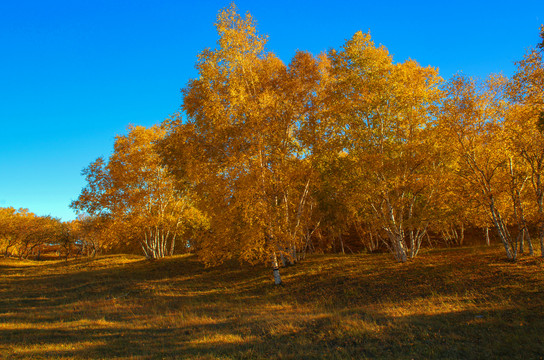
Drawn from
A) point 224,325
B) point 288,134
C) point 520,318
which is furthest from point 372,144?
point 224,325

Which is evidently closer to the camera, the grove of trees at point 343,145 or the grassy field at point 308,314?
the grassy field at point 308,314

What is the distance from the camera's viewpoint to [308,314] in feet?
39.0

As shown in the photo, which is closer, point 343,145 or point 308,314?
point 308,314

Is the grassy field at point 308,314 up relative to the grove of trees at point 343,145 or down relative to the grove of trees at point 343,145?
down

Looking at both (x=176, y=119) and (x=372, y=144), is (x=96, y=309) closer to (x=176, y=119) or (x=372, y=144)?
(x=176, y=119)

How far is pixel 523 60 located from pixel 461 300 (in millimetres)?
11314

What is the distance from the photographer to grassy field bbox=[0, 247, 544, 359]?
8195 millimetres

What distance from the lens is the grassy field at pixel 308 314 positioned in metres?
8.20

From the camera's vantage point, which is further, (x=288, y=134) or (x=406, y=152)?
(x=288, y=134)

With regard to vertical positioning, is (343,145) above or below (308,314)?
above

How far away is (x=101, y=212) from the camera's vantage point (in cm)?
3127

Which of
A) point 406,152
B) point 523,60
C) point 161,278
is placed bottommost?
point 161,278

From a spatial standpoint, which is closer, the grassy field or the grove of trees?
the grassy field

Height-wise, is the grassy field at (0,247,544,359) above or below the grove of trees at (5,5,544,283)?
below
